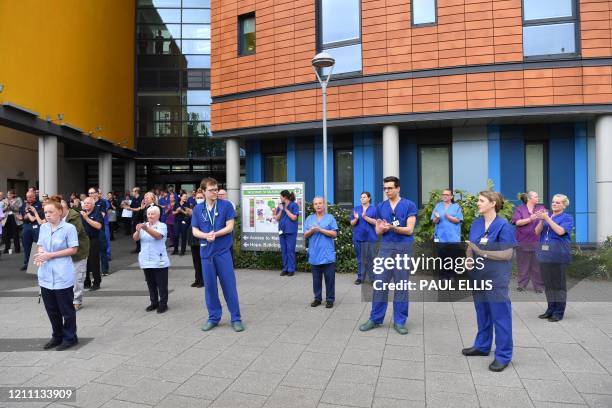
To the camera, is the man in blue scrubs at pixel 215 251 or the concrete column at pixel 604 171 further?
the concrete column at pixel 604 171

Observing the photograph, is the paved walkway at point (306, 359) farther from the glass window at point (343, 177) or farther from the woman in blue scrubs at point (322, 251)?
the glass window at point (343, 177)

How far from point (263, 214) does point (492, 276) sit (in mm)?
6563

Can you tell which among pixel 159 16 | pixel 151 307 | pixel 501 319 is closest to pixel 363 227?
pixel 151 307

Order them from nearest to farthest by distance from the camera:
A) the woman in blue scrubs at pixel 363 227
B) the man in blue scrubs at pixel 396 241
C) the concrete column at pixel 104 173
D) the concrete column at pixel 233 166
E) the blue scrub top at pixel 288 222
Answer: the man in blue scrubs at pixel 396 241
the woman in blue scrubs at pixel 363 227
the blue scrub top at pixel 288 222
the concrete column at pixel 233 166
the concrete column at pixel 104 173

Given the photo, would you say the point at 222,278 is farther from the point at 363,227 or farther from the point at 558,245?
the point at 558,245

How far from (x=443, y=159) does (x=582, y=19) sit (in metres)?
4.78

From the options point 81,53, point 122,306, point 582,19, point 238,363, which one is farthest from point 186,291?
point 81,53

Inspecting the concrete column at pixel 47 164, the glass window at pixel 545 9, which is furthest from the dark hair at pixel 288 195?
the concrete column at pixel 47 164

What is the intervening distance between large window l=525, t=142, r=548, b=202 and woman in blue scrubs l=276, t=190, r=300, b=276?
695cm

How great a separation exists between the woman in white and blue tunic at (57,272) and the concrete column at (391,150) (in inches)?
354

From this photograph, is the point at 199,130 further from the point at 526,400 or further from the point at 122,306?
the point at 526,400

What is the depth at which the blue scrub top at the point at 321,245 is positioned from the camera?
265 inches

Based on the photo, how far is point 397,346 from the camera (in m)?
4.95

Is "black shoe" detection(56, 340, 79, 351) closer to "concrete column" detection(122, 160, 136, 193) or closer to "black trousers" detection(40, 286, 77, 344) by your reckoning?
"black trousers" detection(40, 286, 77, 344)
